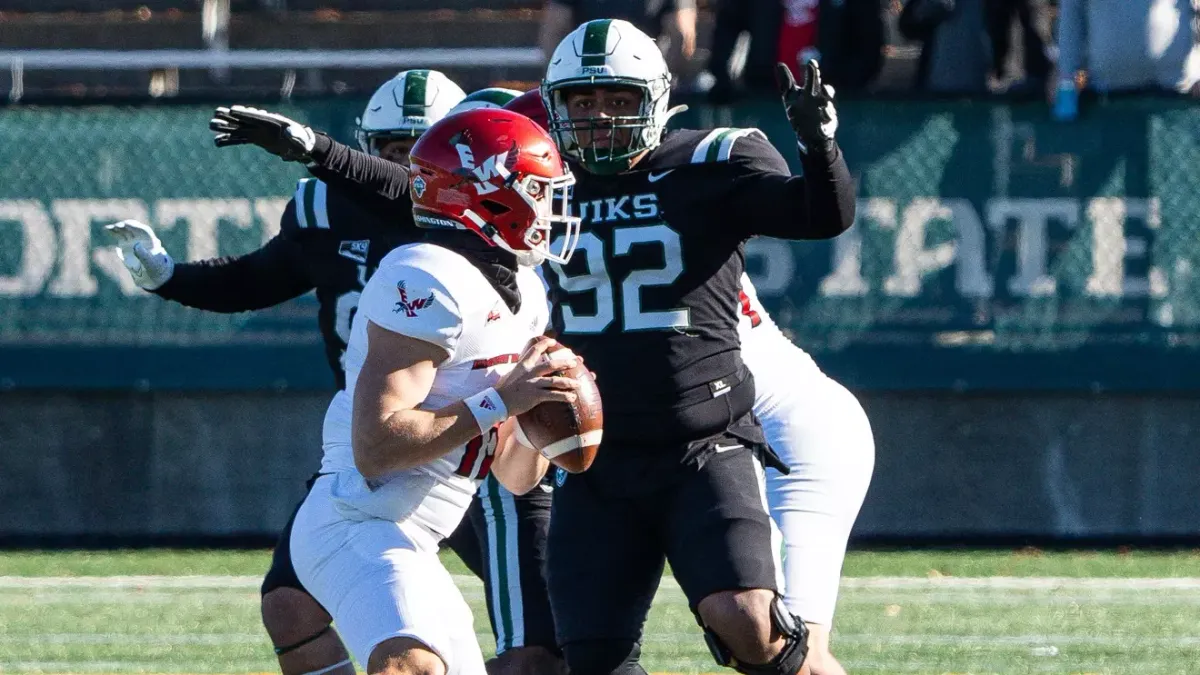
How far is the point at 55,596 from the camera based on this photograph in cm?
793

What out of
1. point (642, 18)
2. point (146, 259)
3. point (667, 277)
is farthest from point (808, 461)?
point (642, 18)

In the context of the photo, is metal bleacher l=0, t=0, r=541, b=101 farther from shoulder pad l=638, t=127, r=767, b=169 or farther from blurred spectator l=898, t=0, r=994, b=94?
shoulder pad l=638, t=127, r=767, b=169

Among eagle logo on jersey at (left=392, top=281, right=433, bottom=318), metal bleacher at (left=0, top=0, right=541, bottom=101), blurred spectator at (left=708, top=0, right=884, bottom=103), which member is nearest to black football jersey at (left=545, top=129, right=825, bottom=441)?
eagle logo on jersey at (left=392, top=281, right=433, bottom=318)

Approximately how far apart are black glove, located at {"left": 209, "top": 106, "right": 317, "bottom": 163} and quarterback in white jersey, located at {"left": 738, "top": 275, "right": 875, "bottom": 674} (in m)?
1.16

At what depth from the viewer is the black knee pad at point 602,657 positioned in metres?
4.57

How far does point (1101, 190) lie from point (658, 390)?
472cm

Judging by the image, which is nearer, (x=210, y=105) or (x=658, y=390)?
(x=658, y=390)

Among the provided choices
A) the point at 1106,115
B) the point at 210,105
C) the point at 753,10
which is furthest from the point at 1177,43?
the point at 210,105

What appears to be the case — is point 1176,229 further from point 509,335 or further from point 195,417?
point 509,335

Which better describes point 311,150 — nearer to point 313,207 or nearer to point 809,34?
point 313,207

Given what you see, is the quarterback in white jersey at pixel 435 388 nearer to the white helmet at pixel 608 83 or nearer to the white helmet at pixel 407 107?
the white helmet at pixel 608 83

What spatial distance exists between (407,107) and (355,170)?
0.53 metres

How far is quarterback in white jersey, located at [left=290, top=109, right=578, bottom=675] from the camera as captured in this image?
3844 mm

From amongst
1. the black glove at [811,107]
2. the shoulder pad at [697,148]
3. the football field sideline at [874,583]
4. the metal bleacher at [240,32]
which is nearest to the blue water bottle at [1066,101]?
the football field sideline at [874,583]
